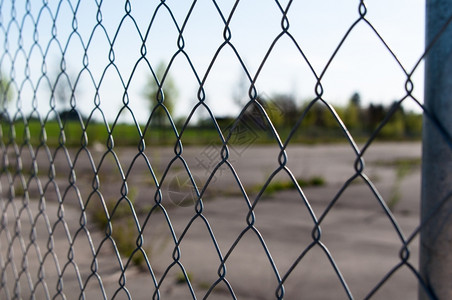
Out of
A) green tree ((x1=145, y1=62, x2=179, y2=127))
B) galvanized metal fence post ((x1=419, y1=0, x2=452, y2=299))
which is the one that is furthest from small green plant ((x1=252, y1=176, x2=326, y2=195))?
galvanized metal fence post ((x1=419, y1=0, x2=452, y2=299))

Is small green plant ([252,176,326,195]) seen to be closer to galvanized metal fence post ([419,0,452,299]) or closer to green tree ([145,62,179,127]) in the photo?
green tree ([145,62,179,127])

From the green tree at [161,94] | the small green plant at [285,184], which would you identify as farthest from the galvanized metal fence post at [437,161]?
the small green plant at [285,184]

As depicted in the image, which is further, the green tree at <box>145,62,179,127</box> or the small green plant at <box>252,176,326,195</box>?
the small green plant at <box>252,176,326,195</box>

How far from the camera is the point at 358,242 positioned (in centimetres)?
374

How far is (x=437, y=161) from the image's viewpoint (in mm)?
685

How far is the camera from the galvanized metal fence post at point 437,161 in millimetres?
660

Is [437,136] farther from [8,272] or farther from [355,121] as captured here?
[355,121]

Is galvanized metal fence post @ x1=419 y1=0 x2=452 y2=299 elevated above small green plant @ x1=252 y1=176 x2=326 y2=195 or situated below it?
above

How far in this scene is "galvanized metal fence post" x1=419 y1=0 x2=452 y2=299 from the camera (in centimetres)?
66

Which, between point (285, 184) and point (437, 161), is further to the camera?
point (285, 184)

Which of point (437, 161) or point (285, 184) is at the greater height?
point (437, 161)

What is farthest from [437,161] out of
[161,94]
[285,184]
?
[285,184]

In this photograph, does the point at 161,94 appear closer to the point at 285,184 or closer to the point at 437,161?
the point at 437,161

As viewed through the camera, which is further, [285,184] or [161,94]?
[285,184]
